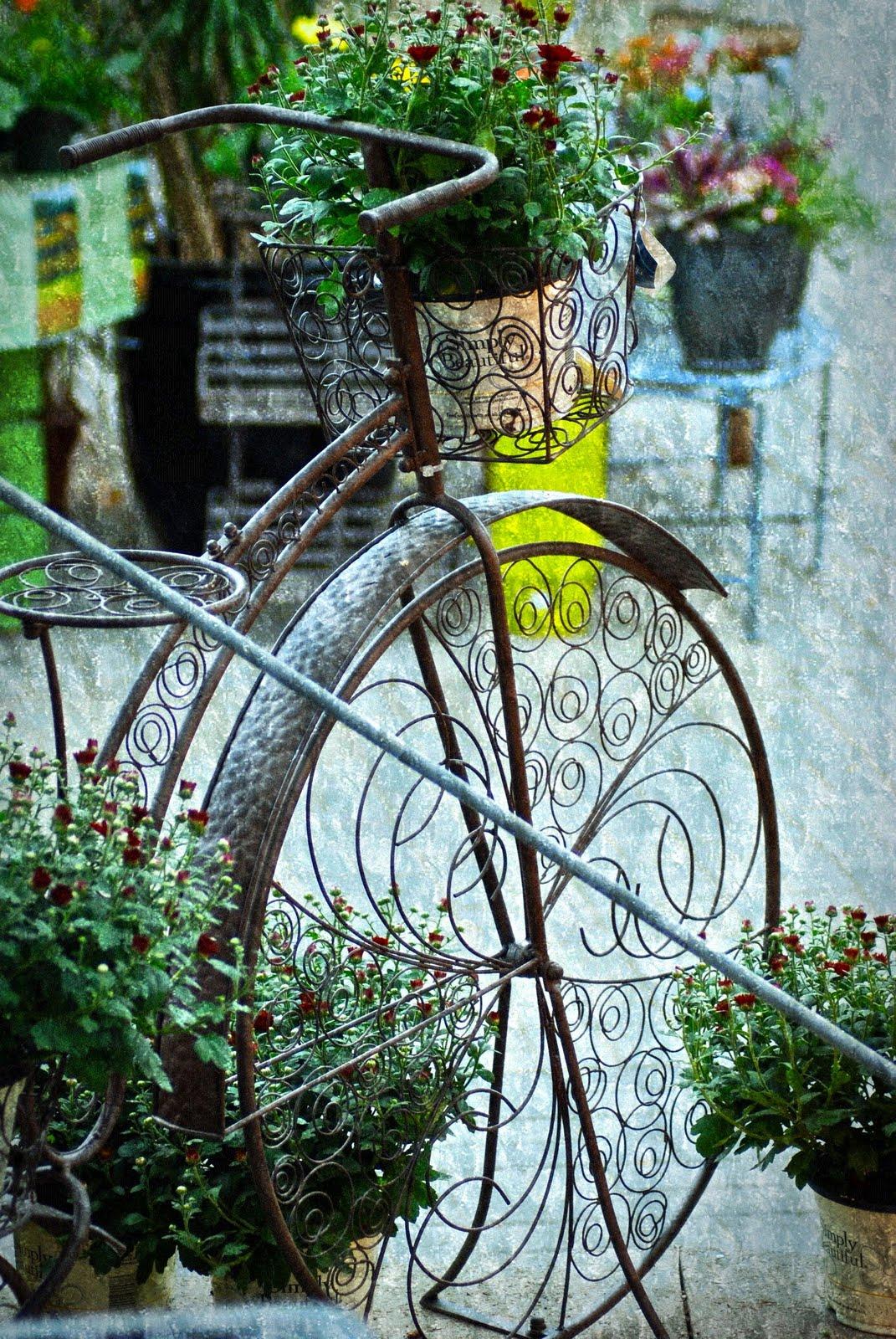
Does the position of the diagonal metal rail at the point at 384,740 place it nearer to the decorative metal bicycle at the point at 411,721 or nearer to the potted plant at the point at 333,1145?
the decorative metal bicycle at the point at 411,721

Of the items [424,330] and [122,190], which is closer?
[424,330]

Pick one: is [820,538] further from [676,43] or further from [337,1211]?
[337,1211]

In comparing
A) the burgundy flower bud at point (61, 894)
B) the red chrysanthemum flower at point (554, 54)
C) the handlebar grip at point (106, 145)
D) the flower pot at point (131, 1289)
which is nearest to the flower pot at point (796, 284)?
the red chrysanthemum flower at point (554, 54)

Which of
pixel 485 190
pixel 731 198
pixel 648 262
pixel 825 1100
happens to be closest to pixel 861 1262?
pixel 825 1100

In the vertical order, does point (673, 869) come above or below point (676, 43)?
below

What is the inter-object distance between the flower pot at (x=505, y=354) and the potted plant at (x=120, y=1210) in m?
0.80

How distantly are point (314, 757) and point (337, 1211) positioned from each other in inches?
21.2

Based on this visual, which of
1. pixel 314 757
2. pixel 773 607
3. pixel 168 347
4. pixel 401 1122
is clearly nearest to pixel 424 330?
pixel 314 757

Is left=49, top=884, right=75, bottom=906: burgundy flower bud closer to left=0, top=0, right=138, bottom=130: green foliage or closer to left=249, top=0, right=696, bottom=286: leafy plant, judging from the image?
left=249, top=0, right=696, bottom=286: leafy plant

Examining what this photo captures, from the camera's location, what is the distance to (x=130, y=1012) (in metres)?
1.12

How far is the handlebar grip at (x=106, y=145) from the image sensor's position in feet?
4.62

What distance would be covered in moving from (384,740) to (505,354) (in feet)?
1.81

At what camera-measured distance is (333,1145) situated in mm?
1724

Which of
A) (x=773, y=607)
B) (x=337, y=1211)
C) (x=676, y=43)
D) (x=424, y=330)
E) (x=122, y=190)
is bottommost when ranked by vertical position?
(x=337, y=1211)
